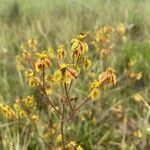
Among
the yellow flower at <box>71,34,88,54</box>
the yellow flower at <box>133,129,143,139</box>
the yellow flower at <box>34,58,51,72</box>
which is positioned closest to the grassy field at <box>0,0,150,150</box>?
the yellow flower at <box>133,129,143,139</box>

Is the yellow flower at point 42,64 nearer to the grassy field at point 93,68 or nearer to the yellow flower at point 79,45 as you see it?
the yellow flower at point 79,45

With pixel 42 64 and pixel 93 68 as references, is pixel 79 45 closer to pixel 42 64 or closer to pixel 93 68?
pixel 42 64

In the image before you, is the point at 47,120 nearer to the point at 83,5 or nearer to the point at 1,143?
the point at 1,143

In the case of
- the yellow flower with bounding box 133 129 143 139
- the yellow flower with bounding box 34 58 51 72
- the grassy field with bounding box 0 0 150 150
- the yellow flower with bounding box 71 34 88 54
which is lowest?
the yellow flower with bounding box 133 129 143 139

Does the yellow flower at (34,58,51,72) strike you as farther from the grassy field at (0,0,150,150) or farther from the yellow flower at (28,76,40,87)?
the grassy field at (0,0,150,150)

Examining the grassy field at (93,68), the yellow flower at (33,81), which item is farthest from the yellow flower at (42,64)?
the grassy field at (93,68)

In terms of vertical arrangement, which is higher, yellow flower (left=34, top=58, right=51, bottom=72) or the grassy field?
the grassy field

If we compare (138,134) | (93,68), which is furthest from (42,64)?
(93,68)

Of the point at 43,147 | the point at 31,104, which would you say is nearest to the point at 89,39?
the point at 43,147
